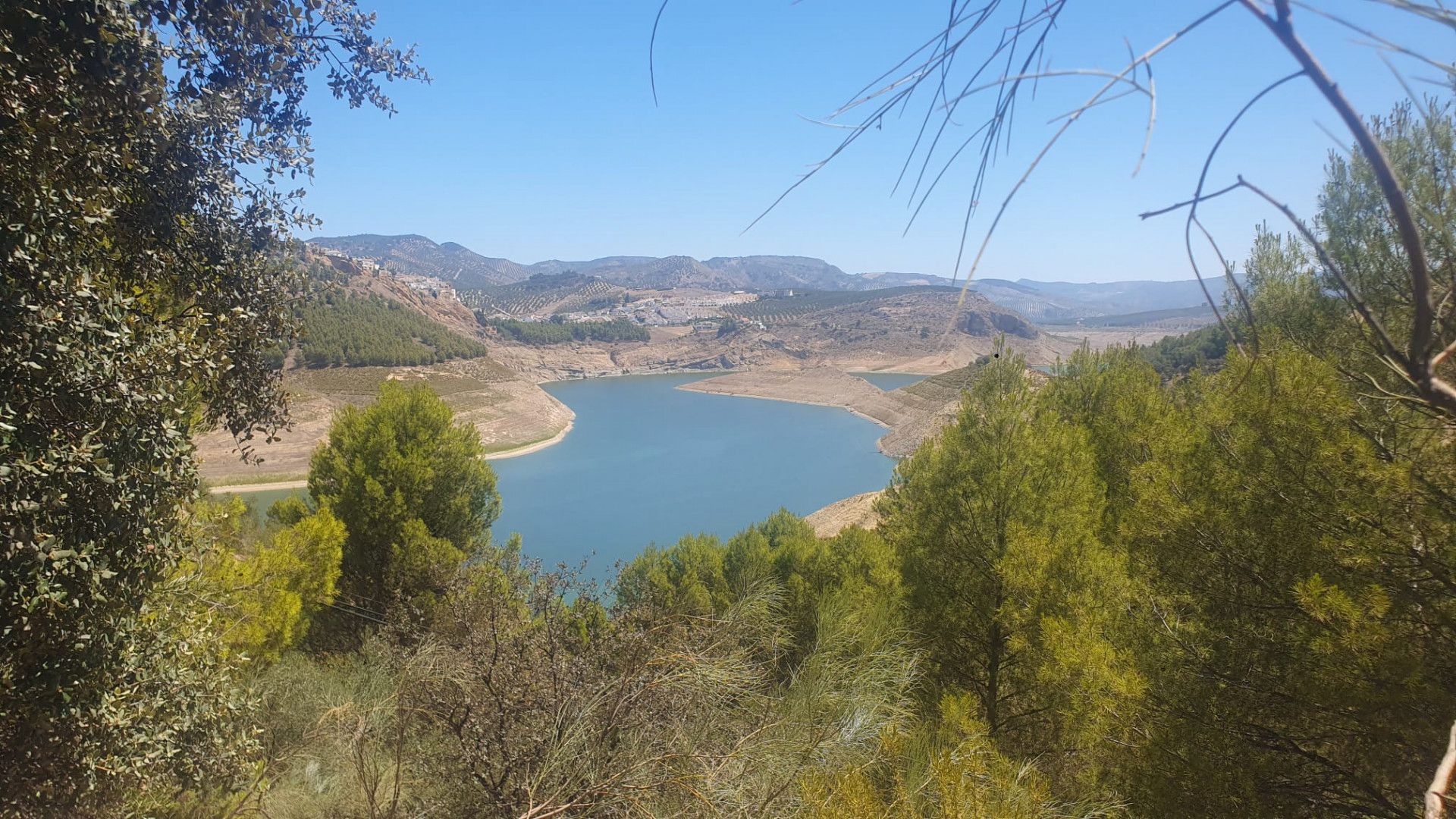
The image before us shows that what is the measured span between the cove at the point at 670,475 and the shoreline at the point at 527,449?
1.89 feet

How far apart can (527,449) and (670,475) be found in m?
10.3

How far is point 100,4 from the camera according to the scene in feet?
7.85

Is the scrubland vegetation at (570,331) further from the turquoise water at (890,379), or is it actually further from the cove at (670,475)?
the turquoise water at (890,379)

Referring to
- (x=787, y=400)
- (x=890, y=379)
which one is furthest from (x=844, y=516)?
(x=890, y=379)

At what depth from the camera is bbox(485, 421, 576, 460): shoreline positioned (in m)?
41.5

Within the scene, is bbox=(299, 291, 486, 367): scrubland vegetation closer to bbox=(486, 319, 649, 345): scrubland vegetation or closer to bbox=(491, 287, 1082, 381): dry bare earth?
bbox=(491, 287, 1082, 381): dry bare earth

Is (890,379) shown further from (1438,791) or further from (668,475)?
(1438,791)

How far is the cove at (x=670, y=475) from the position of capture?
28.3m

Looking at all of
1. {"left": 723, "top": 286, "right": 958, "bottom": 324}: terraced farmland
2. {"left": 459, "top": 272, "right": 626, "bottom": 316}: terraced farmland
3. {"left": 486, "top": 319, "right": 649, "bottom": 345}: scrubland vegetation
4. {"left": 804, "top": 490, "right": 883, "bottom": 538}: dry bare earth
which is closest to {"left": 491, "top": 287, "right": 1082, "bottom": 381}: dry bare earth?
{"left": 486, "top": 319, "right": 649, "bottom": 345}: scrubland vegetation

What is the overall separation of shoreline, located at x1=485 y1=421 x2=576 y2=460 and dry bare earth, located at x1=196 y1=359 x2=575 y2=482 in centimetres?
26

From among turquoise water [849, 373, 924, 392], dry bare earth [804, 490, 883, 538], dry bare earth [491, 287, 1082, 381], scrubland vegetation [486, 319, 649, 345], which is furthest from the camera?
scrubland vegetation [486, 319, 649, 345]

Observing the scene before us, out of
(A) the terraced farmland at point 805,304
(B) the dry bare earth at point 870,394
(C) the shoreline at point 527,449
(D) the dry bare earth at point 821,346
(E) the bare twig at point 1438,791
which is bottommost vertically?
(C) the shoreline at point 527,449

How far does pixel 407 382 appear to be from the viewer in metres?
47.5

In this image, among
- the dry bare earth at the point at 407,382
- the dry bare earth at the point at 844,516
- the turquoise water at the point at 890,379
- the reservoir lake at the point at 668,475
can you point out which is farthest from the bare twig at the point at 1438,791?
the turquoise water at the point at 890,379
